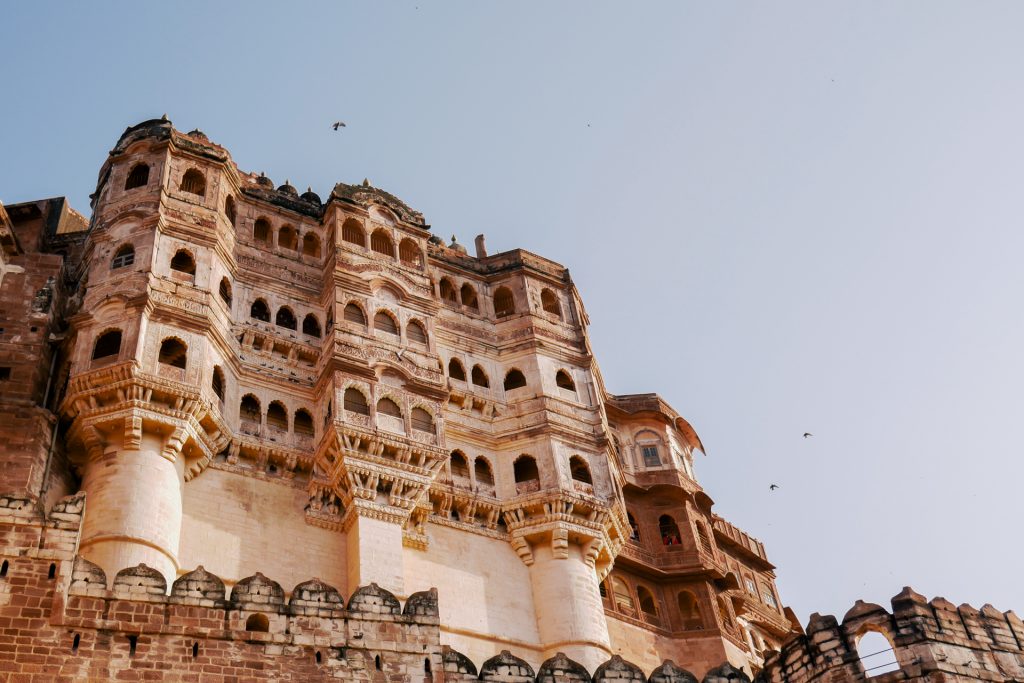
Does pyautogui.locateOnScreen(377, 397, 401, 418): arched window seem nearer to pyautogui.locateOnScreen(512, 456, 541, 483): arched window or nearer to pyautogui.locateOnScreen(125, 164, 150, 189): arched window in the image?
pyautogui.locateOnScreen(512, 456, 541, 483): arched window

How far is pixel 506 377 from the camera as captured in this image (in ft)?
102

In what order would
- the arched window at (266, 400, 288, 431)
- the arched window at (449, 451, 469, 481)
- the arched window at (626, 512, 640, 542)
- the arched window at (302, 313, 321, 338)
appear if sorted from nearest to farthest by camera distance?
the arched window at (266, 400, 288, 431)
the arched window at (449, 451, 469, 481)
the arched window at (302, 313, 321, 338)
the arched window at (626, 512, 640, 542)

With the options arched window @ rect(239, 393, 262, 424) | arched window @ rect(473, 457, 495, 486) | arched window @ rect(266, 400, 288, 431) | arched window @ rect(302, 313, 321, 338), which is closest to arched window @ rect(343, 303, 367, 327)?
arched window @ rect(302, 313, 321, 338)

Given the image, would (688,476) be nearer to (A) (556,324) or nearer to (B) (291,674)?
(A) (556,324)

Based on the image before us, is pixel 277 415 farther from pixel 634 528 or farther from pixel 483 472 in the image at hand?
pixel 634 528

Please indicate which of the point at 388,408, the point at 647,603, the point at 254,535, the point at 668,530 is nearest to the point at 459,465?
the point at 388,408

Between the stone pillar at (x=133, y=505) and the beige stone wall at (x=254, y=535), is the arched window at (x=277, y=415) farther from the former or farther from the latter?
the stone pillar at (x=133, y=505)

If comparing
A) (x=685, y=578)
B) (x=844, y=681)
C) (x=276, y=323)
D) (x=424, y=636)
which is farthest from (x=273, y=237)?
(x=844, y=681)

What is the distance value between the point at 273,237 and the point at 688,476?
1441 cm

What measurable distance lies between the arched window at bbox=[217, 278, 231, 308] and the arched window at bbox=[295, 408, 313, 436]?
3014 mm

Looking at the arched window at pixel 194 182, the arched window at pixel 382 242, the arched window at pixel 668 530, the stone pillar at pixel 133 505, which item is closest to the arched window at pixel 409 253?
the arched window at pixel 382 242

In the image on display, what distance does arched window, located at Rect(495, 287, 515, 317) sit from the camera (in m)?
33.1

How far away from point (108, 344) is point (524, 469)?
10317 millimetres

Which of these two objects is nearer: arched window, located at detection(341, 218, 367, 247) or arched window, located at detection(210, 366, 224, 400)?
arched window, located at detection(210, 366, 224, 400)
